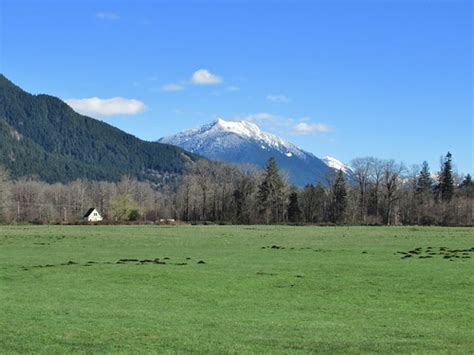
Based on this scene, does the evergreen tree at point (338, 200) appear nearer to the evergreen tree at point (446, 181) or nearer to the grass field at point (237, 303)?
the evergreen tree at point (446, 181)

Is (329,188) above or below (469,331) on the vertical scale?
above

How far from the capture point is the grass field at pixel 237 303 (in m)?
16.0

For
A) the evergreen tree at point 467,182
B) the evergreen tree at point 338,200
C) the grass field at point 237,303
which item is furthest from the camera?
the evergreen tree at point 467,182

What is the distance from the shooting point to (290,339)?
53.8 ft

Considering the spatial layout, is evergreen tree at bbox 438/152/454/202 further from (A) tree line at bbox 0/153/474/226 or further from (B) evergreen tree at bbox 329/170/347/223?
(B) evergreen tree at bbox 329/170/347/223

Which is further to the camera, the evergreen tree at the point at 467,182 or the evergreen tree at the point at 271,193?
the evergreen tree at the point at 467,182

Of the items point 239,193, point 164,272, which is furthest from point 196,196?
point 164,272

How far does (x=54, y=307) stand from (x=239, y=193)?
469 feet

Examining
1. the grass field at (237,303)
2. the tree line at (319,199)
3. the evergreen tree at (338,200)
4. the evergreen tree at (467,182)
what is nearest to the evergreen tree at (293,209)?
the tree line at (319,199)

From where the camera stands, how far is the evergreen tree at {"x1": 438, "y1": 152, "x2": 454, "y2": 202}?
534ft

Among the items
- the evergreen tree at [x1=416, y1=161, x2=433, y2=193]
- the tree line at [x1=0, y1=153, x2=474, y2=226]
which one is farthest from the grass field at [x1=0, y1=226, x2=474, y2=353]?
the evergreen tree at [x1=416, y1=161, x2=433, y2=193]

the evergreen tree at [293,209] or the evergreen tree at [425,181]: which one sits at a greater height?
the evergreen tree at [425,181]

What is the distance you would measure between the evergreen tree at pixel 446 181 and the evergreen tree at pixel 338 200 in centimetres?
2689

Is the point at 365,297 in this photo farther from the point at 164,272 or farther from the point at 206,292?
the point at 164,272
